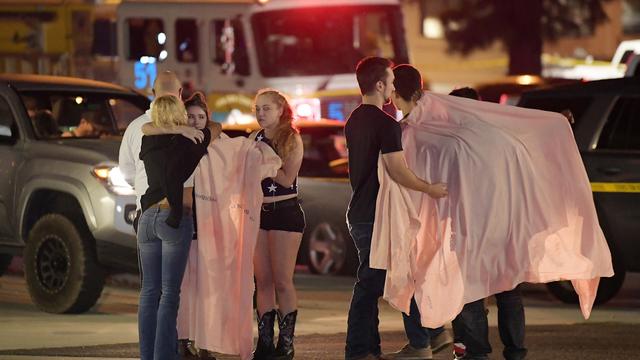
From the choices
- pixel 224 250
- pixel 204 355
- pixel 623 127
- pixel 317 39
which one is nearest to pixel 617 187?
pixel 623 127

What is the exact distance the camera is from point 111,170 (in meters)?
12.9

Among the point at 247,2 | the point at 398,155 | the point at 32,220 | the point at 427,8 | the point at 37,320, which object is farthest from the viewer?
the point at 427,8

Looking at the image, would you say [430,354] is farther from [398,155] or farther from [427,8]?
[427,8]

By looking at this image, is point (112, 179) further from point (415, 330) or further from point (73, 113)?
point (415, 330)

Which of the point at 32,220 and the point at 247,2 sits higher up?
the point at 247,2

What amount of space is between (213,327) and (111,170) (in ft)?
11.1

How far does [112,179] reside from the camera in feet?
42.2

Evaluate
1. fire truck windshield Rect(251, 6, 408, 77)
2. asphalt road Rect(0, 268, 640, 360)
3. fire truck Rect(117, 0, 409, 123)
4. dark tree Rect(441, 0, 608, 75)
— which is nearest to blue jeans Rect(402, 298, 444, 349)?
asphalt road Rect(0, 268, 640, 360)

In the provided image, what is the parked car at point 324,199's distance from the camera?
15.0 m

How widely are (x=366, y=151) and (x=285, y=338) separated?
126 cm

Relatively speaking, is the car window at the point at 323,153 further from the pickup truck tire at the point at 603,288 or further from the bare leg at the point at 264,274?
the bare leg at the point at 264,274

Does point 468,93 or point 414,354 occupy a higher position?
point 468,93

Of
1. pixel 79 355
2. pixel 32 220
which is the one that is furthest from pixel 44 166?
pixel 79 355

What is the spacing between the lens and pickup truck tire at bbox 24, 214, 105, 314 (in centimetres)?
1280
